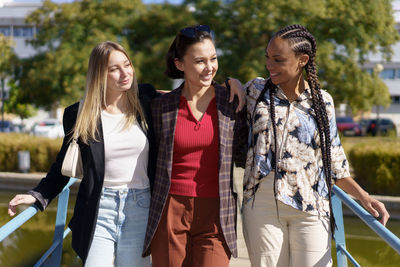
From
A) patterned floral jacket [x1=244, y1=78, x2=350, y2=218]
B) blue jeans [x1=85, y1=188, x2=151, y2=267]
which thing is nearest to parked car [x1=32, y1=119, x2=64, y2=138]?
blue jeans [x1=85, y1=188, x2=151, y2=267]

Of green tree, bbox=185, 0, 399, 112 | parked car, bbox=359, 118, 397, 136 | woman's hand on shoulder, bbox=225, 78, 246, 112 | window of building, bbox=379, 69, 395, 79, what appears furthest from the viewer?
window of building, bbox=379, 69, 395, 79

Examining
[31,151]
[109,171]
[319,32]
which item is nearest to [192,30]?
[109,171]

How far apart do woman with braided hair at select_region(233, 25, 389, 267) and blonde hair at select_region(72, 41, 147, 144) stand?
25.2 inches

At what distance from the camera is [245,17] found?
51.8 ft

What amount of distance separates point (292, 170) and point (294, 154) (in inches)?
3.1

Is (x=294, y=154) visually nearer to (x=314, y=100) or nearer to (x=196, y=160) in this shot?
(x=314, y=100)

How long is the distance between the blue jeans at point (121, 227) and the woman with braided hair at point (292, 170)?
0.55 m

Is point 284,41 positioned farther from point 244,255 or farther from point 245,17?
point 245,17

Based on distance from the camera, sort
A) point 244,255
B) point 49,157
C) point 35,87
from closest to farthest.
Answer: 1. point 244,255
2. point 49,157
3. point 35,87

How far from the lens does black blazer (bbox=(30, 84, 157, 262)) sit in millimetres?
2396

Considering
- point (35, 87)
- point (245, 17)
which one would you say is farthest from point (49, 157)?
point (245, 17)

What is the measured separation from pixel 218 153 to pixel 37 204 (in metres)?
0.97

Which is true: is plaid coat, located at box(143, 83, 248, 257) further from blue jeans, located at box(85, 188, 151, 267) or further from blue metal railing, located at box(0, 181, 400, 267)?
blue metal railing, located at box(0, 181, 400, 267)

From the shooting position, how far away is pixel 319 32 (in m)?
16.1
